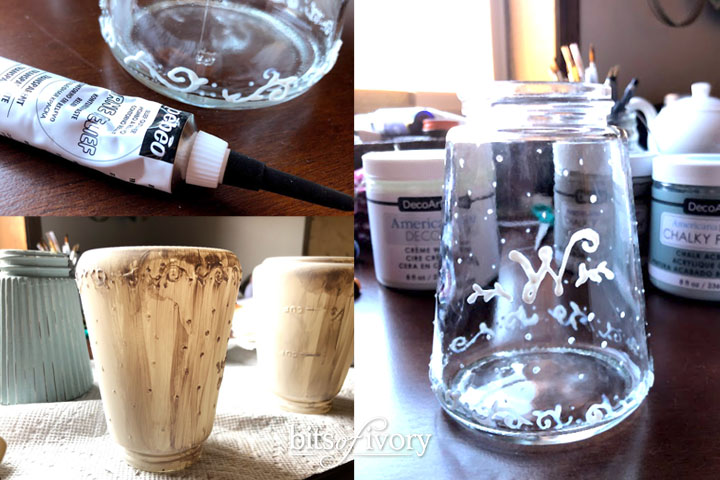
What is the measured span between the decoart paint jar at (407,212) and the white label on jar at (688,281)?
0.13m

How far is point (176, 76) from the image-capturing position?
0.26 m

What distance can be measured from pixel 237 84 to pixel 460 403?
168 millimetres

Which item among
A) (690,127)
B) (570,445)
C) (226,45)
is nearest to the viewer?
(570,445)

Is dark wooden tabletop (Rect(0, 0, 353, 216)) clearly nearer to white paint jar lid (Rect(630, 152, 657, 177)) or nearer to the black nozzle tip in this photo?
the black nozzle tip

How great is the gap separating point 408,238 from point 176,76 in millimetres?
148

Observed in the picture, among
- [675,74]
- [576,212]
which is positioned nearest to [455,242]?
[576,212]

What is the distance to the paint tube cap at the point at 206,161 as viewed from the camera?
0.68 ft

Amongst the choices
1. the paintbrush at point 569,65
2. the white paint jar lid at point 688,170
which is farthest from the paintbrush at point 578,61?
the white paint jar lid at point 688,170

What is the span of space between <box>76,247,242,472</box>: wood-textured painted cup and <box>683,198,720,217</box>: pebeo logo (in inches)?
9.8

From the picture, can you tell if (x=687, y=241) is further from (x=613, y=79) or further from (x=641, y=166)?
(x=613, y=79)

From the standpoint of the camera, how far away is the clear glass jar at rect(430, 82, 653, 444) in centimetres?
21

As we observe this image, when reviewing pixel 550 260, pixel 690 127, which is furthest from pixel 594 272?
pixel 690 127

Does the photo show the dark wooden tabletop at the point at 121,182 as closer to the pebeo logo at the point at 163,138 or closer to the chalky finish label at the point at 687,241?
the pebeo logo at the point at 163,138

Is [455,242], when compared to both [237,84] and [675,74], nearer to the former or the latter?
[237,84]
